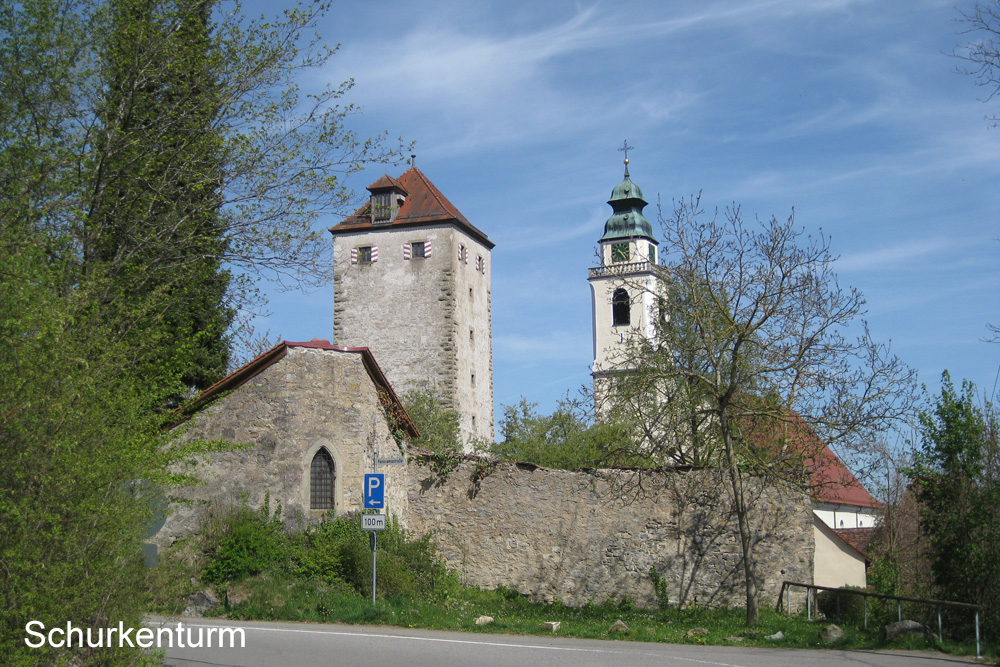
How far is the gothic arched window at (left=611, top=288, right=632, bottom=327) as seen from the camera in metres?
78.7

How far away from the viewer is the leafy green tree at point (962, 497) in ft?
45.3

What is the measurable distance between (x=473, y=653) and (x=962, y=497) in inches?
298

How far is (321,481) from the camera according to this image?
18.8 metres

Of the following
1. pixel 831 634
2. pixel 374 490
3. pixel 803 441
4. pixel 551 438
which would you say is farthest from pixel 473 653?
pixel 551 438

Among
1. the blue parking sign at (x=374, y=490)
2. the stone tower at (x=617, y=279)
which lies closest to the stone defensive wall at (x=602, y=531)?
the blue parking sign at (x=374, y=490)

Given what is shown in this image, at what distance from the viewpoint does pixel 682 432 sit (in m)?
18.3

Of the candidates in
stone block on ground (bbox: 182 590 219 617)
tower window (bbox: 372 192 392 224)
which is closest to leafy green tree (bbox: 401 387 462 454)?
tower window (bbox: 372 192 392 224)

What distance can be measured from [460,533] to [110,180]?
1109 centimetres

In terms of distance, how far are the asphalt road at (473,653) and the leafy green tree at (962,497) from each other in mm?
1794

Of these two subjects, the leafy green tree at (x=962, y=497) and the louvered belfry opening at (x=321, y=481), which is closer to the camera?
the leafy green tree at (x=962, y=497)

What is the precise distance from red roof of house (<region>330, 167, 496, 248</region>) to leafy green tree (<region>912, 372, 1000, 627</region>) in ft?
106

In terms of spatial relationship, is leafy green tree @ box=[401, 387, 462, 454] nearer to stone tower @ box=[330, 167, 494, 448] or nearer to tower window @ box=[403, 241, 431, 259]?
stone tower @ box=[330, 167, 494, 448]

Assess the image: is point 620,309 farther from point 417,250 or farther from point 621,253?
point 621,253

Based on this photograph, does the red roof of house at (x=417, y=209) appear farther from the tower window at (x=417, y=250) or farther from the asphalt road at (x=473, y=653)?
the asphalt road at (x=473, y=653)
